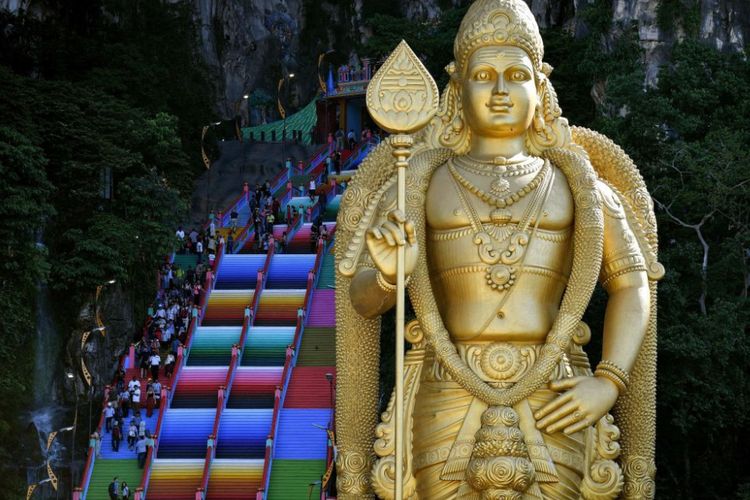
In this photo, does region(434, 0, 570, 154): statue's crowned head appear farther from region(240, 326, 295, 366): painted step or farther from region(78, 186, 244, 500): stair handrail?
region(240, 326, 295, 366): painted step

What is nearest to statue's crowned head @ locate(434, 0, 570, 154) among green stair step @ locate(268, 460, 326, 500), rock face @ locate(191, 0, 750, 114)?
green stair step @ locate(268, 460, 326, 500)

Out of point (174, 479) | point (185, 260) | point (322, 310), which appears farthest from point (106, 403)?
point (185, 260)

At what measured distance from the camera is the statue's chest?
37.8ft

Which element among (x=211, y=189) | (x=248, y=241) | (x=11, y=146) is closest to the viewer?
(x=11, y=146)

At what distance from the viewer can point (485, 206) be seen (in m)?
11.6

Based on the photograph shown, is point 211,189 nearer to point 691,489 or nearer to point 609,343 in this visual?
point 691,489

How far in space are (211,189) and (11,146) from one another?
13.7 metres

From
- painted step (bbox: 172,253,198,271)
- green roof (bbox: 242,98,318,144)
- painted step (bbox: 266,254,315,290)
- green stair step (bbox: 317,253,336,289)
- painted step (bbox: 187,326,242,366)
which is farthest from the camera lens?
green roof (bbox: 242,98,318,144)

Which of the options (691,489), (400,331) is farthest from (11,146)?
(400,331)

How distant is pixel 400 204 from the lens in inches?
394

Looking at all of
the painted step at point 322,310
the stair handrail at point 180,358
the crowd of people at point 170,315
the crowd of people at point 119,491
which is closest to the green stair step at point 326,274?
the painted step at point 322,310

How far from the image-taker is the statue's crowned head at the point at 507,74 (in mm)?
11719

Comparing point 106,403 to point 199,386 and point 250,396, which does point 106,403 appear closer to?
point 199,386

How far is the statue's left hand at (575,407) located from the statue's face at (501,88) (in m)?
1.79
